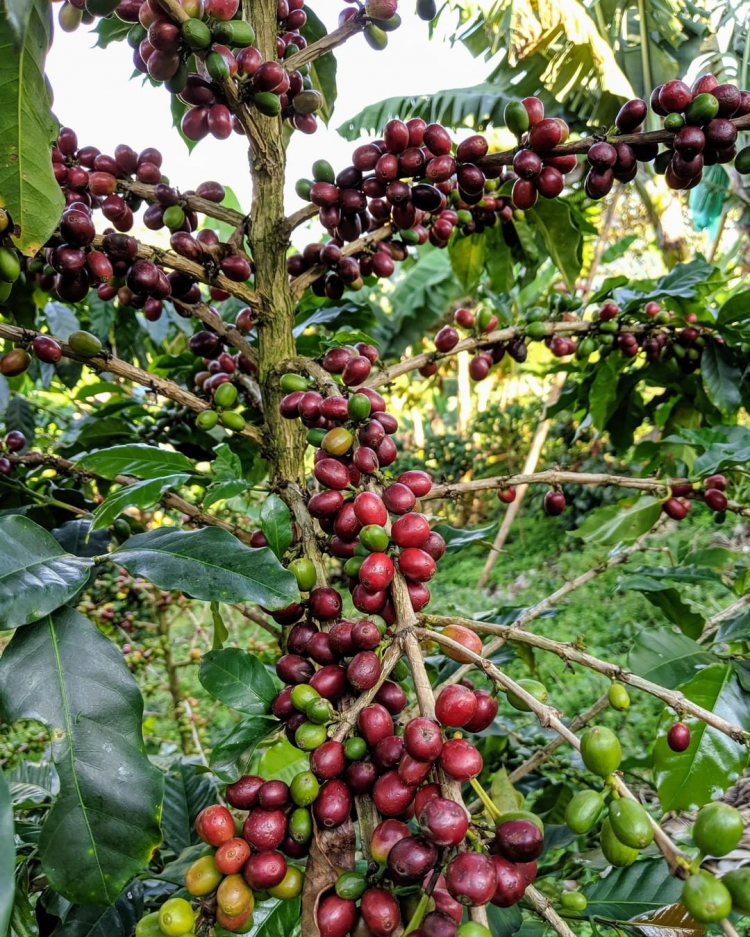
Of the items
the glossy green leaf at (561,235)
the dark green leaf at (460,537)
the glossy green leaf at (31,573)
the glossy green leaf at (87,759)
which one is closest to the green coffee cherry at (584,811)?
the glossy green leaf at (87,759)

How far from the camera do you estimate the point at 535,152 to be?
712 millimetres

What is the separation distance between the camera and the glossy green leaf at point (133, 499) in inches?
29.9

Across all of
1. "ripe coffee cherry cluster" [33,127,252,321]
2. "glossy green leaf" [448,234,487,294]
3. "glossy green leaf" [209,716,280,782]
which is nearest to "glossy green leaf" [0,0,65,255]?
"ripe coffee cherry cluster" [33,127,252,321]

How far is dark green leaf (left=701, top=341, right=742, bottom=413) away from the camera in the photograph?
3.90 ft

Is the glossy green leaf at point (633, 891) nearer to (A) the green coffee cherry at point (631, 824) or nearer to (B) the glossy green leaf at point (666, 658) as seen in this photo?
(B) the glossy green leaf at point (666, 658)

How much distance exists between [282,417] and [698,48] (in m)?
4.24

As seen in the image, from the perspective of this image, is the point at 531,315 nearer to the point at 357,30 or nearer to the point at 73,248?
the point at 357,30

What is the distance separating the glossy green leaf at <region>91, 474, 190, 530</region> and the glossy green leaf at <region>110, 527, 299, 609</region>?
0.33 ft

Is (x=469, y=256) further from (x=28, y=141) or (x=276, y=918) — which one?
(x=276, y=918)

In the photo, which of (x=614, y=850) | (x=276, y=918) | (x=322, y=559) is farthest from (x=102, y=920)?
(x=614, y=850)

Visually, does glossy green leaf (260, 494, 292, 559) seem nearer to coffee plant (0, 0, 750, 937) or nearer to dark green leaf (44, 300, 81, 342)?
coffee plant (0, 0, 750, 937)

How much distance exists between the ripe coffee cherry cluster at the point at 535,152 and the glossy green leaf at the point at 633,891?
0.79m

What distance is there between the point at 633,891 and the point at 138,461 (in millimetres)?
812

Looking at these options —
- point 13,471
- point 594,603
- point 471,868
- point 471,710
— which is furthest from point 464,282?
point 594,603
